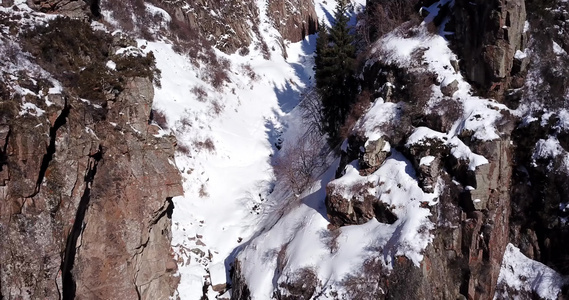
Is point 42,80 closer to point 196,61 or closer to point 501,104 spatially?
point 501,104

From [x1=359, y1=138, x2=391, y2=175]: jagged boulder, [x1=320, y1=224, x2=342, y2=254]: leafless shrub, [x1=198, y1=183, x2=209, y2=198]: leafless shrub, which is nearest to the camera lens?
[x1=320, y1=224, x2=342, y2=254]: leafless shrub

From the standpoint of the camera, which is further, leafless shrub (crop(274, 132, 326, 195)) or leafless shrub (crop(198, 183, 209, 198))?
leafless shrub (crop(198, 183, 209, 198))

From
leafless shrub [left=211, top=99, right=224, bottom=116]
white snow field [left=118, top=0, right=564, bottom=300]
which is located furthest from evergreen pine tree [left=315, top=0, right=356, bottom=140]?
leafless shrub [left=211, top=99, right=224, bottom=116]

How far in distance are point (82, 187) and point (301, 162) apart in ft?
58.7

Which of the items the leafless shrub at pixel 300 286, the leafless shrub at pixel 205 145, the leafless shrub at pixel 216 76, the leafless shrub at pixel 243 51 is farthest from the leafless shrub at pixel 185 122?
the leafless shrub at pixel 243 51

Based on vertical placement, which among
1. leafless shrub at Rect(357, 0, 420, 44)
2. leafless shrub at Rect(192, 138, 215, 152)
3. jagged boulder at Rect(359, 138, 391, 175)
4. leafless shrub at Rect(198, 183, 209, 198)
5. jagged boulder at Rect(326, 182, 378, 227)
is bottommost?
leafless shrub at Rect(198, 183, 209, 198)

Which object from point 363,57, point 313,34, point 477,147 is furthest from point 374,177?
point 313,34

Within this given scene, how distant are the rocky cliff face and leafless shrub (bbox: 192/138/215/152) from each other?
35.6ft

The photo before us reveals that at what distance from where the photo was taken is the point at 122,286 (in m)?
17.1

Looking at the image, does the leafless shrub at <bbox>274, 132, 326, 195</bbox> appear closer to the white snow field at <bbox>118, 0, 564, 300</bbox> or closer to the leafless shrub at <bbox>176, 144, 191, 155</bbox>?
the white snow field at <bbox>118, 0, 564, 300</bbox>

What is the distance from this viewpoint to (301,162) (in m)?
30.7

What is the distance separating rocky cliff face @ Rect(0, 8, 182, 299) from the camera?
13273mm

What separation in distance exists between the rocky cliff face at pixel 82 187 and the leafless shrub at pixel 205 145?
10861 mm

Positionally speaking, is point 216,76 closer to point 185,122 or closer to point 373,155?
point 185,122
